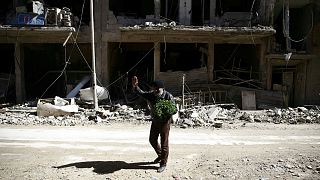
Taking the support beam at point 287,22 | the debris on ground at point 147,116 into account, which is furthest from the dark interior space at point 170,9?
the debris on ground at point 147,116

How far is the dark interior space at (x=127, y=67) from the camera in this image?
1830cm

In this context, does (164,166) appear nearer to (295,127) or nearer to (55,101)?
(295,127)

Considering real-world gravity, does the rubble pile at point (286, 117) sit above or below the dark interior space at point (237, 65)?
below

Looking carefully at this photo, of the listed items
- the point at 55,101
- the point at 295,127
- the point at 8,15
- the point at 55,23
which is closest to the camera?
the point at 295,127

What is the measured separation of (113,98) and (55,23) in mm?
4750

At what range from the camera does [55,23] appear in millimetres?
16438

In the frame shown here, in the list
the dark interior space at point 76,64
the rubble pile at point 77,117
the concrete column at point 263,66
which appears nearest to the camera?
the rubble pile at point 77,117

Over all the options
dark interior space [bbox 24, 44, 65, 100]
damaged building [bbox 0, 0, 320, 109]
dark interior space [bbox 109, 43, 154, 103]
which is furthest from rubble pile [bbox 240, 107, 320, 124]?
dark interior space [bbox 24, 44, 65, 100]

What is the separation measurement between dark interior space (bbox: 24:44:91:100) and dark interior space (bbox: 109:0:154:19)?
125 inches

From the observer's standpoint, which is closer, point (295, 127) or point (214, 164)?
point (214, 164)

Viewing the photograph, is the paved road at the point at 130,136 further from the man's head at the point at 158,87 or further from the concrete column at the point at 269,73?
the concrete column at the point at 269,73

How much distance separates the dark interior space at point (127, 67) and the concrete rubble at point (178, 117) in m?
2.58

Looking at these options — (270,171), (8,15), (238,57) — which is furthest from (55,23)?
(270,171)

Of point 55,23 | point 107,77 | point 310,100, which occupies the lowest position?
point 310,100
